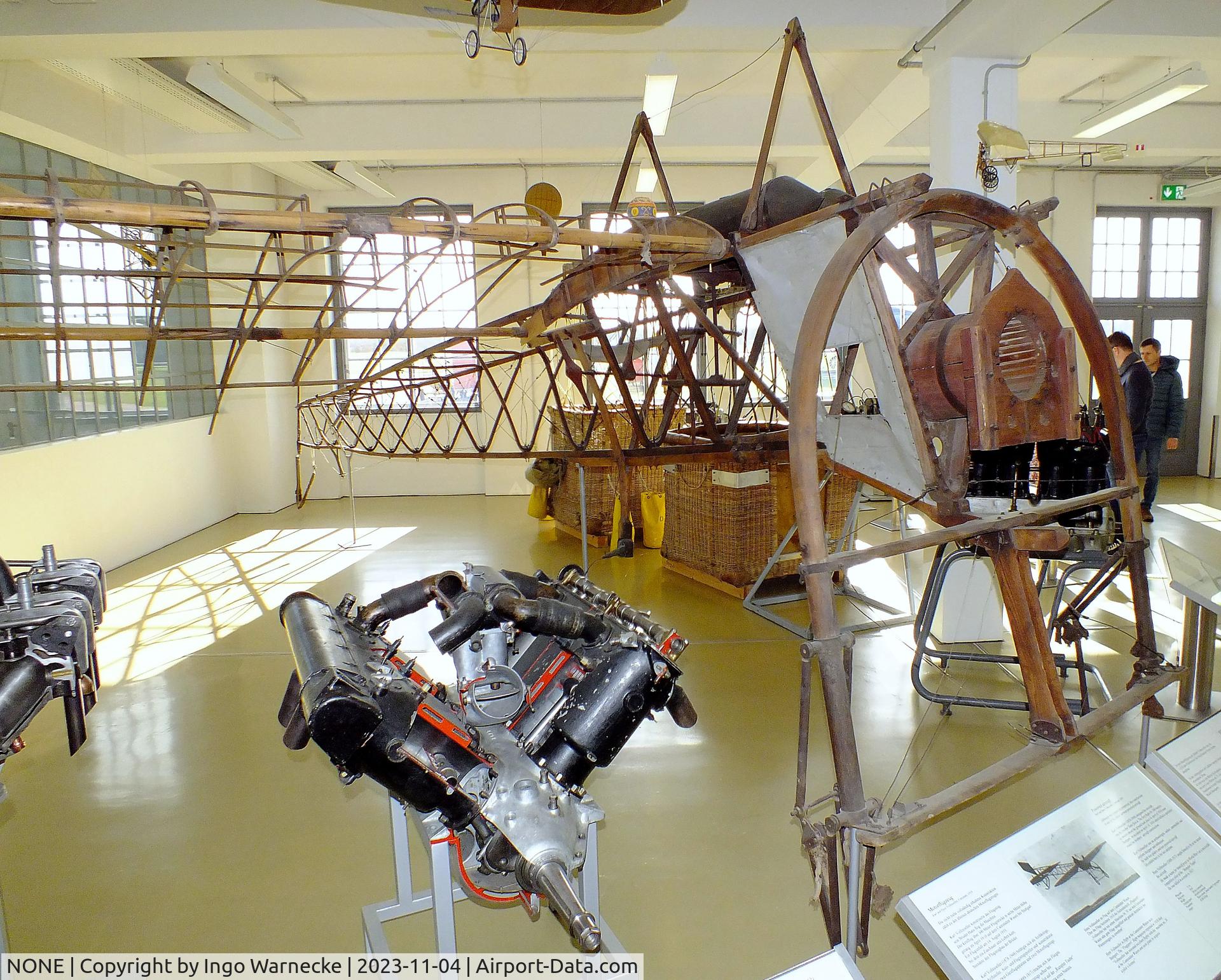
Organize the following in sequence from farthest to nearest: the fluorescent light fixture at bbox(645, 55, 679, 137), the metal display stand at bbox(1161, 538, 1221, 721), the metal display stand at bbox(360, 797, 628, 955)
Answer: the fluorescent light fixture at bbox(645, 55, 679, 137) → the metal display stand at bbox(1161, 538, 1221, 721) → the metal display stand at bbox(360, 797, 628, 955)

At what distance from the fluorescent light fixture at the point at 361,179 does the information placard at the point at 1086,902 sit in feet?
34.7

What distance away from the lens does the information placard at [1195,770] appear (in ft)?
6.89

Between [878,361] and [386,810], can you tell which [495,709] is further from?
[386,810]

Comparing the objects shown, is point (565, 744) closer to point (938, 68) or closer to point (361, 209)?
point (938, 68)

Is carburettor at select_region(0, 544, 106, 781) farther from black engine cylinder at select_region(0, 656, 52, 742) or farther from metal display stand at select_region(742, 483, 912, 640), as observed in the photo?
metal display stand at select_region(742, 483, 912, 640)

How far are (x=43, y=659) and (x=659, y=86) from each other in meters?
5.94

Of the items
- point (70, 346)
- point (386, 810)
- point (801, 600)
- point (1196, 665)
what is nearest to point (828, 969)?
point (386, 810)

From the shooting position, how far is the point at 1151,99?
732cm

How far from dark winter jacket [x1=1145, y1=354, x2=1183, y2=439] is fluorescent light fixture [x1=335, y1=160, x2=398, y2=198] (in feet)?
33.0

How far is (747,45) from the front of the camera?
5672mm

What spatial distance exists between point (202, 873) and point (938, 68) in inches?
242

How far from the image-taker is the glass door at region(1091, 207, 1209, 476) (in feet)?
42.8

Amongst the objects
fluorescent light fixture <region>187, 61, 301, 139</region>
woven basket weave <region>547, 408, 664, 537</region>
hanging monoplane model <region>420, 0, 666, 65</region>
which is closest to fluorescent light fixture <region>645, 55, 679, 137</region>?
hanging monoplane model <region>420, 0, 666, 65</region>

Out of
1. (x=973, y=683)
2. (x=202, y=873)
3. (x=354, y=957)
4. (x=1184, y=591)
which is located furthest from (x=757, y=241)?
(x=973, y=683)
